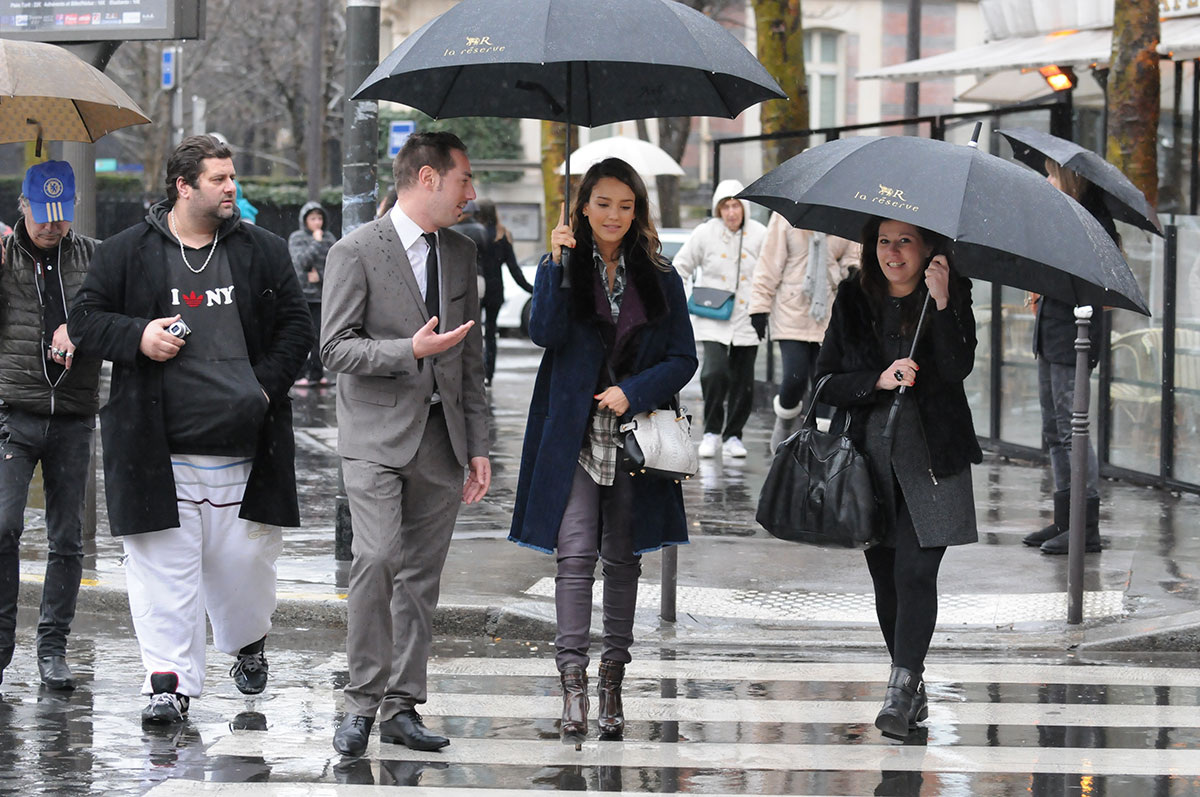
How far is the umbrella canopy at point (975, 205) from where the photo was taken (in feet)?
17.7

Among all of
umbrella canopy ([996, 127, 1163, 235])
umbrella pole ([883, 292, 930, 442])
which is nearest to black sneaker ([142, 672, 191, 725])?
umbrella pole ([883, 292, 930, 442])

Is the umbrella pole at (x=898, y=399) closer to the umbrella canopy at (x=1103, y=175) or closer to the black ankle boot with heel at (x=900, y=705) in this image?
the black ankle boot with heel at (x=900, y=705)

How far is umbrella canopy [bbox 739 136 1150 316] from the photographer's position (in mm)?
5398

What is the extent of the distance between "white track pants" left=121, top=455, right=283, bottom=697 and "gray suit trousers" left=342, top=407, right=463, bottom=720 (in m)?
0.65

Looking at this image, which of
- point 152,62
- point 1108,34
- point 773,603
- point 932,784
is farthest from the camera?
point 152,62

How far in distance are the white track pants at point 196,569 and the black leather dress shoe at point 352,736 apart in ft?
2.52

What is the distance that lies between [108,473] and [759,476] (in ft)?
21.5

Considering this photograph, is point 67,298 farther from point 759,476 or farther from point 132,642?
point 759,476

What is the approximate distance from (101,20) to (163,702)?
13.5 feet

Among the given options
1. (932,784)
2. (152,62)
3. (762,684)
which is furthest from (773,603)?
(152,62)

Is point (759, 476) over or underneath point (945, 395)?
underneath

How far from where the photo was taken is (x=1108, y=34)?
16.2 meters

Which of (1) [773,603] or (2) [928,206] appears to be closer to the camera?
(2) [928,206]

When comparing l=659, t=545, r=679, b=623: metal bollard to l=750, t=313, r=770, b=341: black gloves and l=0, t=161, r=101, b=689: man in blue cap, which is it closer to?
l=0, t=161, r=101, b=689: man in blue cap
